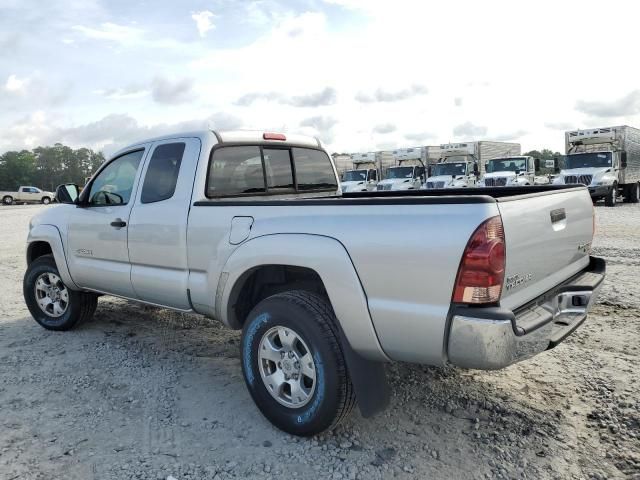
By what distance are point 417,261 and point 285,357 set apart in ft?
3.60

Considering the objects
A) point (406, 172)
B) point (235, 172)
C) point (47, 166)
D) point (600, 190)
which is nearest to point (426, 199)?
point (235, 172)

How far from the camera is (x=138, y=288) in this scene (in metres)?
4.35

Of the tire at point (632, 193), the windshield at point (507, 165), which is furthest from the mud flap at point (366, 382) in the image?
the tire at point (632, 193)

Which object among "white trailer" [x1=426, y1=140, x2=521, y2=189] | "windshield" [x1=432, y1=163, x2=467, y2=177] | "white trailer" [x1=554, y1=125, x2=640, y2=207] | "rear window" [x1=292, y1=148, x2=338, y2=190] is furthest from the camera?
"windshield" [x1=432, y1=163, x2=467, y2=177]

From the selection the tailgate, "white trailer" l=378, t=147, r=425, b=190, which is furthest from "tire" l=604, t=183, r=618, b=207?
the tailgate

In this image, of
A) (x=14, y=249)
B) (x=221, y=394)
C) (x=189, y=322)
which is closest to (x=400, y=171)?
(x=14, y=249)

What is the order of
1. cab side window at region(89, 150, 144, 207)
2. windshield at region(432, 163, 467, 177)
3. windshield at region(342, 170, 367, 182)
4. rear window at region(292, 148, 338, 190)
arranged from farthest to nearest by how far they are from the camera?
windshield at region(342, 170, 367, 182), windshield at region(432, 163, 467, 177), rear window at region(292, 148, 338, 190), cab side window at region(89, 150, 144, 207)

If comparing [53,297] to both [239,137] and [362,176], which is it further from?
[362,176]

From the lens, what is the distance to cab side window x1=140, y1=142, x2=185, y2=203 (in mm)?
4148

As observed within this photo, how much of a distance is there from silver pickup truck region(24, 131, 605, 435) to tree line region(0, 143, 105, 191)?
316 ft

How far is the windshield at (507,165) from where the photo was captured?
23145 mm

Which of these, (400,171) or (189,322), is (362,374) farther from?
(400,171)

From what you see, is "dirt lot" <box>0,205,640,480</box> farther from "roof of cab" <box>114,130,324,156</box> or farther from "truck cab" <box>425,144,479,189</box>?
"truck cab" <box>425,144,479,189</box>

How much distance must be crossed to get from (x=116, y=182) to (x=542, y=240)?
369 cm
